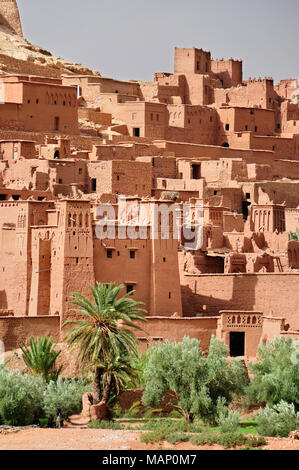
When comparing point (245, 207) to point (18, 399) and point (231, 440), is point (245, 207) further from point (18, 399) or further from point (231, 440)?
point (231, 440)

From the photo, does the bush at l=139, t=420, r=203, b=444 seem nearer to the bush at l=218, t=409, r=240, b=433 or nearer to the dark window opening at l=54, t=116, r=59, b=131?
the bush at l=218, t=409, r=240, b=433

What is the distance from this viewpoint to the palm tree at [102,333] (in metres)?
35.2

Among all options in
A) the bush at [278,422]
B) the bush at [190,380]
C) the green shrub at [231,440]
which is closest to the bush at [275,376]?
the bush at [190,380]

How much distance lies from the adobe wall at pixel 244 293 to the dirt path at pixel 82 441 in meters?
10.9

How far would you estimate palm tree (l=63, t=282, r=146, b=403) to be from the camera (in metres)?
35.2

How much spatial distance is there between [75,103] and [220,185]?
7.08 metres

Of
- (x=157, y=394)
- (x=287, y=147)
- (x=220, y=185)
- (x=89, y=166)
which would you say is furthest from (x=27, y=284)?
(x=287, y=147)

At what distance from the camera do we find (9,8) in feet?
229

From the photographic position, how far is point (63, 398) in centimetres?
3425

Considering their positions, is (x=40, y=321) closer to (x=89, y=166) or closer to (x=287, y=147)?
(x=89, y=166)
